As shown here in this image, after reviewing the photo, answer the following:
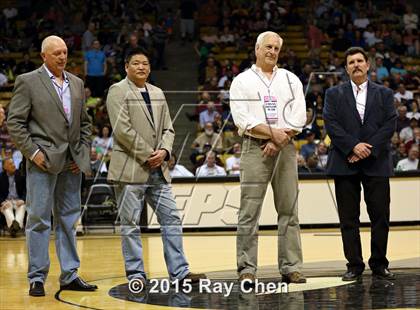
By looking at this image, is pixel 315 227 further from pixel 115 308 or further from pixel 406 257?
pixel 115 308

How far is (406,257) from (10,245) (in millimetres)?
4807

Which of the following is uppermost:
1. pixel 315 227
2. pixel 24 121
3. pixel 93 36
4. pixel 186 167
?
pixel 93 36

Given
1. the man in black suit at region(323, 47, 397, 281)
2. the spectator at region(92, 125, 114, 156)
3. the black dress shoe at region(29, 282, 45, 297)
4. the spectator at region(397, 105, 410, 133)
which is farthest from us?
the spectator at region(397, 105, 410, 133)

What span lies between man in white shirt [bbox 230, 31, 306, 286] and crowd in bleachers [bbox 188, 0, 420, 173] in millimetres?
6494

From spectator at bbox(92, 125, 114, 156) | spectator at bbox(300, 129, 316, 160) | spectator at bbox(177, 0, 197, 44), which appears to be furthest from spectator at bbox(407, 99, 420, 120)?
spectator at bbox(177, 0, 197, 44)

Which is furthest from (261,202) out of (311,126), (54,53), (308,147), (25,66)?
(25,66)

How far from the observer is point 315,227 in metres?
→ 13.9

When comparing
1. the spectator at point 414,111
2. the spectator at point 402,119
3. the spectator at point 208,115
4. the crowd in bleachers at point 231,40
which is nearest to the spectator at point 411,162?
the crowd in bleachers at point 231,40

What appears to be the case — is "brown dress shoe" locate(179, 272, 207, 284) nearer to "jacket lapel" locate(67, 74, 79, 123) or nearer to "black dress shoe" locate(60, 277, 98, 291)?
"black dress shoe" locate(60, 277, 98, 291)

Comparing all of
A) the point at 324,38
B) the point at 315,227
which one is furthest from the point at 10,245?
the point at 324,38

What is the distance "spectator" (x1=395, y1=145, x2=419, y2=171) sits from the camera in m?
14.5

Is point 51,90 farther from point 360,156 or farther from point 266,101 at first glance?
point 360,156

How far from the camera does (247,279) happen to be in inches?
301

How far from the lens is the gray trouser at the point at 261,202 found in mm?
7770
